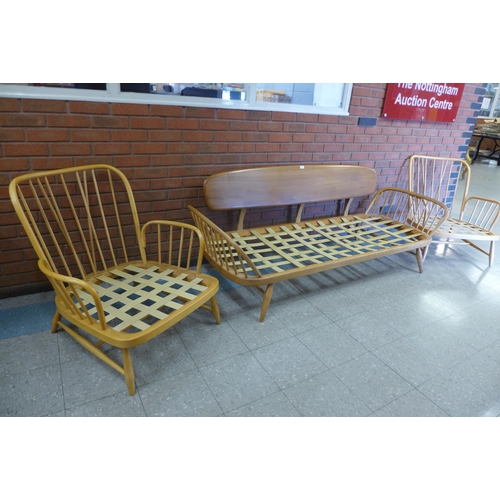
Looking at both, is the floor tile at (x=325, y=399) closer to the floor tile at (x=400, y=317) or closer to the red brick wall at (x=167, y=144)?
the floor tile at (x=400, y=317)

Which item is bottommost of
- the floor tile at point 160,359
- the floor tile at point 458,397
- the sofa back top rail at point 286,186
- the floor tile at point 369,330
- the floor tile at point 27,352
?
the floor tile at point 160,359

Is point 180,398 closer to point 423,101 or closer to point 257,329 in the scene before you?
point 257,329

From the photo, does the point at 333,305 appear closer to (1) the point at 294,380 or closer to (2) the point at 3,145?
(1) the point at 294,380

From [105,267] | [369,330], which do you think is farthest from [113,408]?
[369,330]

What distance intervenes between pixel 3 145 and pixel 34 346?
1048 mm

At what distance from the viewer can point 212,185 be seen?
2.33m

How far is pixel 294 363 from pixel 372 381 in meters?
0.39

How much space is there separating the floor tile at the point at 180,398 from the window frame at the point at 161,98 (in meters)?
1.54

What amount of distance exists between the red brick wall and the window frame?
30 millimetres

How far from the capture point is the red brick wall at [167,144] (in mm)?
1886

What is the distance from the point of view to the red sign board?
303cm

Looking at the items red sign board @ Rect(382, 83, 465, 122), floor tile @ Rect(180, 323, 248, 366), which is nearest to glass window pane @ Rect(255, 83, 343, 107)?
red sign board @ Rect(382, 83, 465, 122)

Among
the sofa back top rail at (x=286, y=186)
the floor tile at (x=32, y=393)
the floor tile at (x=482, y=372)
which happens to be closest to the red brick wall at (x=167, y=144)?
the sofa back top rail at (x=286, y=186)

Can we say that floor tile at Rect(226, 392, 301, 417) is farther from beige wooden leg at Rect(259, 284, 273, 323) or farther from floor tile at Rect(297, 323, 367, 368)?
beige wooden leg at Rect(259, 284, 273, 323)
